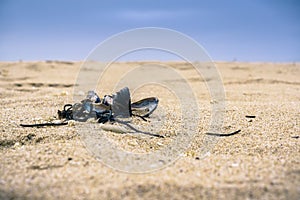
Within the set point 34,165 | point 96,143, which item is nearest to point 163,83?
point 96,143

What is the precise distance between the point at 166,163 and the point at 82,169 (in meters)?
0.52

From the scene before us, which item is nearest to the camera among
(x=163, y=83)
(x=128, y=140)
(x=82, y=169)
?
(x=82, y=169)

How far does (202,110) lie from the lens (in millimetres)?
3711

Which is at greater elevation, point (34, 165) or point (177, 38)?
point (177, 38)

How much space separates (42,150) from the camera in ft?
6.76

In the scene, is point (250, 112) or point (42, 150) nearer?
point (42, 150)

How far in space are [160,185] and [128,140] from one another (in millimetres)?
879

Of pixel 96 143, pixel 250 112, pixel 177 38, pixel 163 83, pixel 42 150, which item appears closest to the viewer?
pixel 42 150

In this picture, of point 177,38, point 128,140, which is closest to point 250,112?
point 177,38

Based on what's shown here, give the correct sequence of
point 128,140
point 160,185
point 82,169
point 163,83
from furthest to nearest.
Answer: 1. point 163,83
2. point 128,140
3. point 82,169
4. point 160,185

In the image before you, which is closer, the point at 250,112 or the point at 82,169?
the point at 82,169

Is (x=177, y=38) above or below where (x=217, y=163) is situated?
above

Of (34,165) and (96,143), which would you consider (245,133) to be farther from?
(34,165)

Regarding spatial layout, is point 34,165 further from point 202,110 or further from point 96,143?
point 202,110
